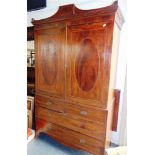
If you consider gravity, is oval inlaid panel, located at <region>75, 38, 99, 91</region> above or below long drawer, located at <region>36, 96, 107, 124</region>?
above

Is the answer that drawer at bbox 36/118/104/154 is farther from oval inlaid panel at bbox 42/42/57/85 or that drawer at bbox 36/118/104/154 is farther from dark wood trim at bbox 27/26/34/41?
Answer: dark wood trim at bbox 27/26/34/41

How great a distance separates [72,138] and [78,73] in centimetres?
90

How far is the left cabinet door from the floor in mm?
847

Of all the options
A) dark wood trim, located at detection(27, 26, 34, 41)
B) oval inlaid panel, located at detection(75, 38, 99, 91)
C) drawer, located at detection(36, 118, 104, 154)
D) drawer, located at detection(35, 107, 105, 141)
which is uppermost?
dark wood trim, located at detection(27, 26, 34, 41)

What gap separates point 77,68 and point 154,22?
4.03 ft

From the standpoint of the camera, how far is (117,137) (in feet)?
6.84

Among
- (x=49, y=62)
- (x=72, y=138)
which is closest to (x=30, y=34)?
(x=49, y=62)

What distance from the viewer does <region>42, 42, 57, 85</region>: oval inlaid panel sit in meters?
1.86

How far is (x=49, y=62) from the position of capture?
74.9 inches

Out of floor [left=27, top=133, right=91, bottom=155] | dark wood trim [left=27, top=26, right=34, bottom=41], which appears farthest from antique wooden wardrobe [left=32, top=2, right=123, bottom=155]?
dark wood trim [left=27, top=26, right=34, bottom=41]

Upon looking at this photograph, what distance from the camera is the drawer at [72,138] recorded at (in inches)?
64.7

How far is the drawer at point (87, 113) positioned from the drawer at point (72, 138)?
0.85 feet

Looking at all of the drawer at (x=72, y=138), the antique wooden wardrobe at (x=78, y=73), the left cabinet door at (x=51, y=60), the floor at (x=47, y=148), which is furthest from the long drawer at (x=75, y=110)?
the floor at (x=47, y=148)

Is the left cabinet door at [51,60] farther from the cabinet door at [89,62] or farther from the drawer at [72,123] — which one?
the drawer at [72,123]
